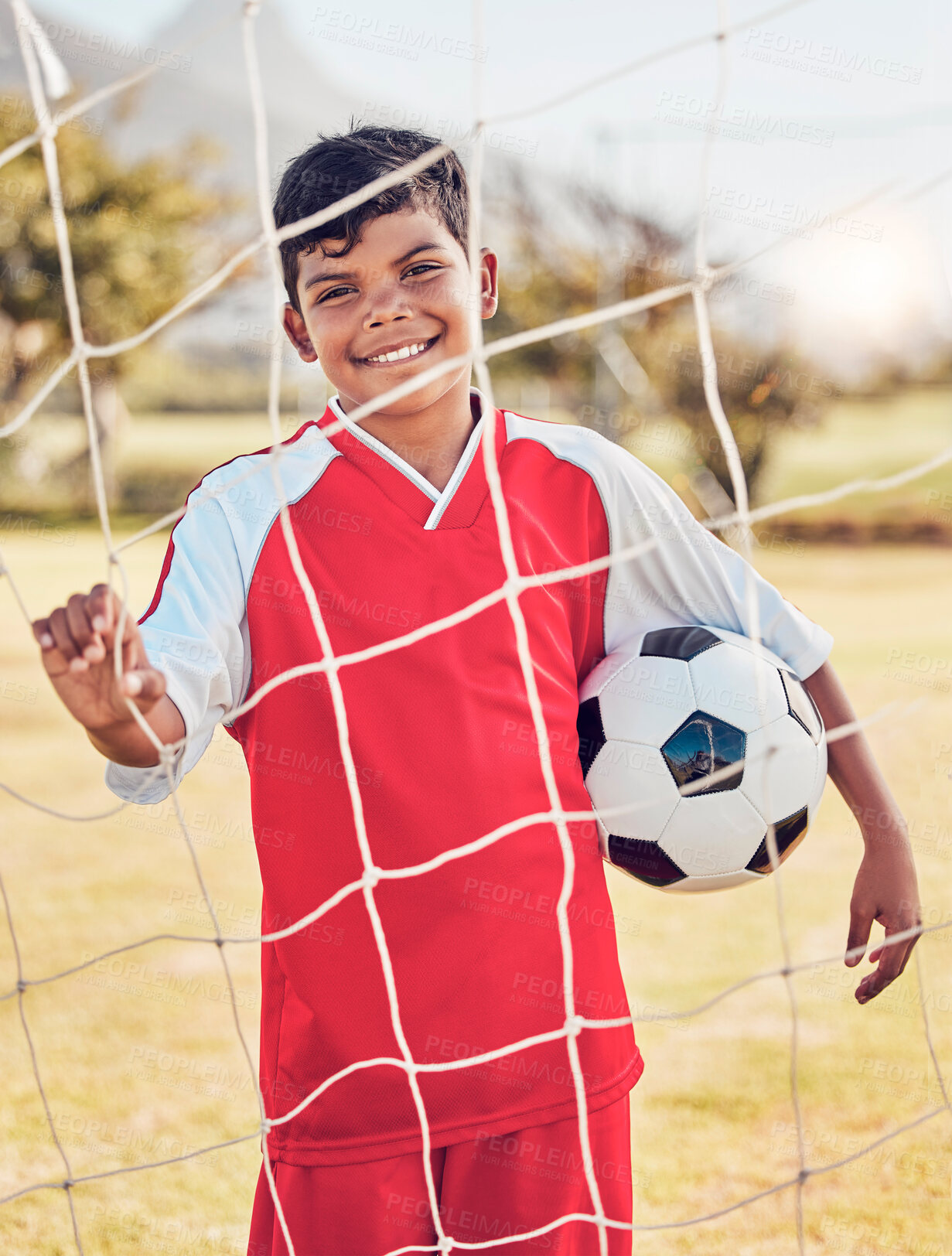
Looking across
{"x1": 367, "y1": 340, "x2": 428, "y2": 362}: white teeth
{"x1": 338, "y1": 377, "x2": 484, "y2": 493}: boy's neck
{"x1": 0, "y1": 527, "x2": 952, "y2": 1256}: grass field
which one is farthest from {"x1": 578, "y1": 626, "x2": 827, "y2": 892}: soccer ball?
{"x1": 367, "y1": 340, "x2": 428, "y2": 362}: white teeth

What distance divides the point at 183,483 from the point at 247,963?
1056cm

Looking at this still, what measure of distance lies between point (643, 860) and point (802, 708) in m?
0.22

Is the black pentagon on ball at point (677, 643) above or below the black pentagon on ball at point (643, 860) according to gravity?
above

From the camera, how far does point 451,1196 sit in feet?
3.28

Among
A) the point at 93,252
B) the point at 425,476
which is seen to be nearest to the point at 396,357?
the point at 425,476

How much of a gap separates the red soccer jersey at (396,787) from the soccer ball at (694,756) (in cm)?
4

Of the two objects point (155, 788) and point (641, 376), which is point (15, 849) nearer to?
point (155, 788)

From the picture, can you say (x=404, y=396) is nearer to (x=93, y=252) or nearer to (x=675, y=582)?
(x=675, y=582)

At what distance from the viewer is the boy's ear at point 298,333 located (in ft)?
3.81

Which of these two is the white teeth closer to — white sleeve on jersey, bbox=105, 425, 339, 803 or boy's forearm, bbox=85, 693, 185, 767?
white sleeve on jersey, bbox=105, 425, 339, 803

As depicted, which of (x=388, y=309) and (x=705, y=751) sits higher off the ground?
(x=388, y=309)

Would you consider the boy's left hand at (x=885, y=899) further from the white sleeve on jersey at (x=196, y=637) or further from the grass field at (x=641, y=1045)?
the white sleeve on jersey at (x=196, y=637)

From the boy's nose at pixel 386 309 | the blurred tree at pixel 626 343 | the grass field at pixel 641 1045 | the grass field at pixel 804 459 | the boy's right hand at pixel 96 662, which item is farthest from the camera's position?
the grass field at pixel 804 459

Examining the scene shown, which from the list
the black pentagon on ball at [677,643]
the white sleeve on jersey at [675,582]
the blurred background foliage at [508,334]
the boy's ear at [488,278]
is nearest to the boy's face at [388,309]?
the boy's ear at [488,278]
